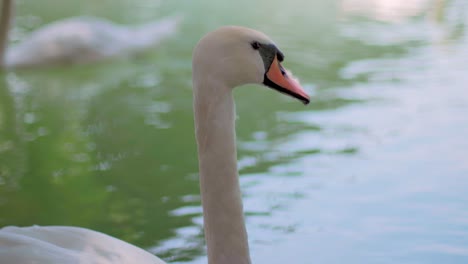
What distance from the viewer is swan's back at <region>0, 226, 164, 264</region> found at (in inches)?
82.0

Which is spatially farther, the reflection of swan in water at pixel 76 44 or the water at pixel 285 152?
the reflection of swan in water at pixel 76 44

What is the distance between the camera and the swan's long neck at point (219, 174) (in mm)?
2111

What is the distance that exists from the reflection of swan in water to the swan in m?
4.87

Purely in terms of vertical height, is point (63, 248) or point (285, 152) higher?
point (285, 152)

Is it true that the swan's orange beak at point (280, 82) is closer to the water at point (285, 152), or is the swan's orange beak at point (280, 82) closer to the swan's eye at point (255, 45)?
the swan's eye at point (255, 45)

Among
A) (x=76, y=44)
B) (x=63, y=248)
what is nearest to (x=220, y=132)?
(x=63, y=248)

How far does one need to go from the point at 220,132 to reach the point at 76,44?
5110mm

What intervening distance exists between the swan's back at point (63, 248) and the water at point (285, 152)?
92 centimetres

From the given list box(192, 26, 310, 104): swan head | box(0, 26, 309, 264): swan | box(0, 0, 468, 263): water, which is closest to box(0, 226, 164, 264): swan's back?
Answer: box(0, 26, 309, 264): swan

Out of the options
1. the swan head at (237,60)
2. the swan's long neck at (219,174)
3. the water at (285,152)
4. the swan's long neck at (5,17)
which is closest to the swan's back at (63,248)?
the swan's long neck at (219,174)

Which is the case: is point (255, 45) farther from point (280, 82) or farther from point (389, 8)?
point (389, 8)

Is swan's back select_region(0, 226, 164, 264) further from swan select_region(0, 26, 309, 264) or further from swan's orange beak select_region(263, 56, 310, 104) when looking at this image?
swan's orange beak select_region(263, 56, 310, 104)

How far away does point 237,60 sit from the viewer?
2.12m

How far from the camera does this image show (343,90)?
18.5ft
